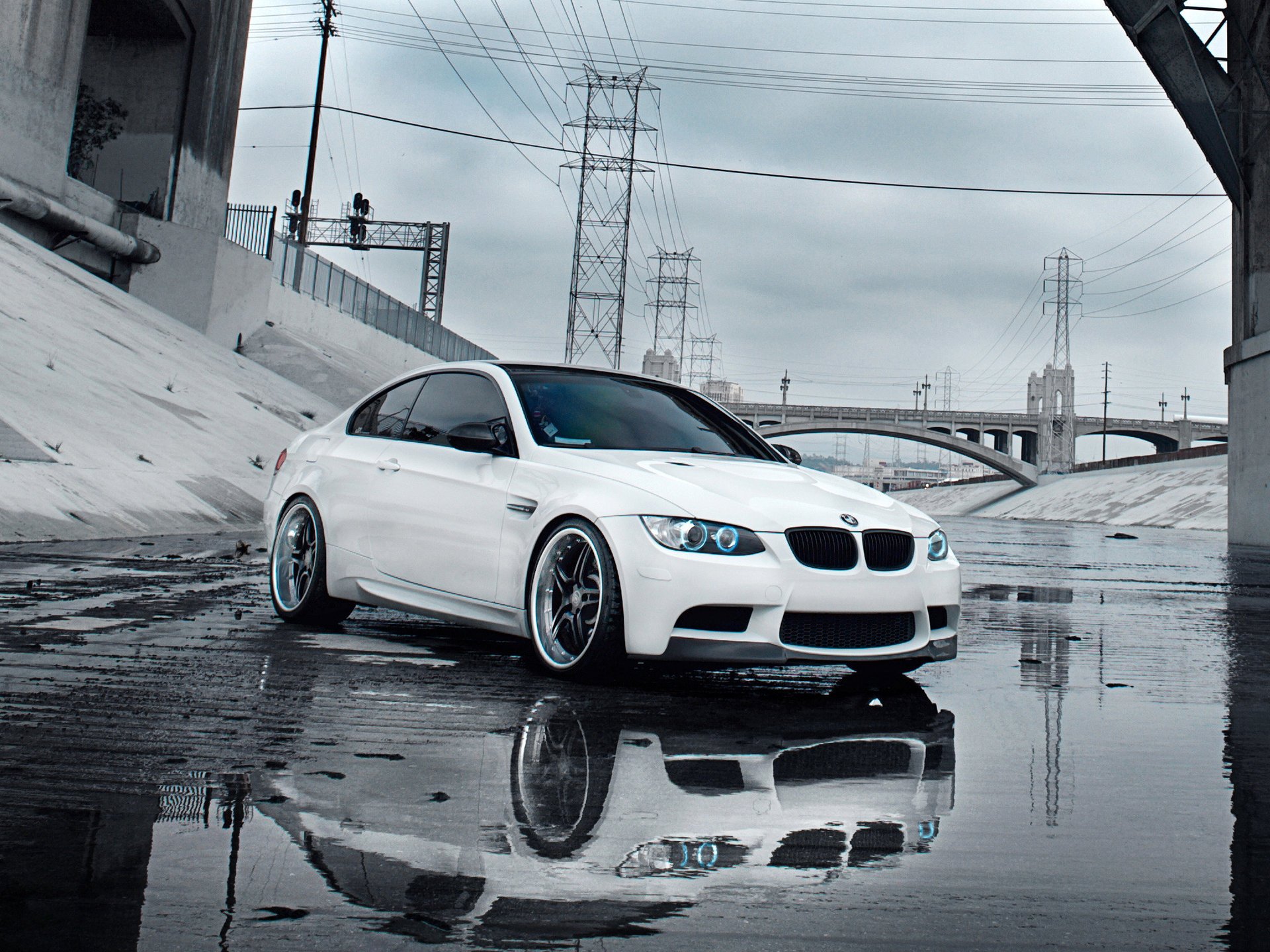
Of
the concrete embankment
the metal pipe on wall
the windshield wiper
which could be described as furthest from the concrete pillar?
the metal pipe on wall

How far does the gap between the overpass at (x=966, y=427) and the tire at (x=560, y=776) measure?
87.5 m

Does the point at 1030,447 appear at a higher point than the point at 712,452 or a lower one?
higher

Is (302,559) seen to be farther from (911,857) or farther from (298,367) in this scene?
(298,367)

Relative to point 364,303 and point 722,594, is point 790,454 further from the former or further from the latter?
point 364,303

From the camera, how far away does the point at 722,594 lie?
4676 millimetres

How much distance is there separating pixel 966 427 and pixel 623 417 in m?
122

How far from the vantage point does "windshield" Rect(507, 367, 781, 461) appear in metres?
5.80

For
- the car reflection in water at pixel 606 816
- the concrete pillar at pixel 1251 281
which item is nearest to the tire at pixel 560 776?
the car reflection in water at pixel 606 816

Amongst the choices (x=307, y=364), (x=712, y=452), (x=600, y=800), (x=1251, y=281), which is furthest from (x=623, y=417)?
(x=307, y=364)

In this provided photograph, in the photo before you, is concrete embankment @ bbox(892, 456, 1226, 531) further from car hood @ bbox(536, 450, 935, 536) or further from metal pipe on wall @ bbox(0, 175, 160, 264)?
car hood @ bbox(536, 450, 935, 536)

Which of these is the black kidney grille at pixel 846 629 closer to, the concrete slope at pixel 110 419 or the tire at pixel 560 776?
the tire at pixel 560 776

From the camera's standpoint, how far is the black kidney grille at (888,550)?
4.99 m

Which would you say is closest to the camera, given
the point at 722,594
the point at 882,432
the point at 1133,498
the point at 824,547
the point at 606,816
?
the point at 606,816

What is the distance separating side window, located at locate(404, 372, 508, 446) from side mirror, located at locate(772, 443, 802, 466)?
1.55 metres
